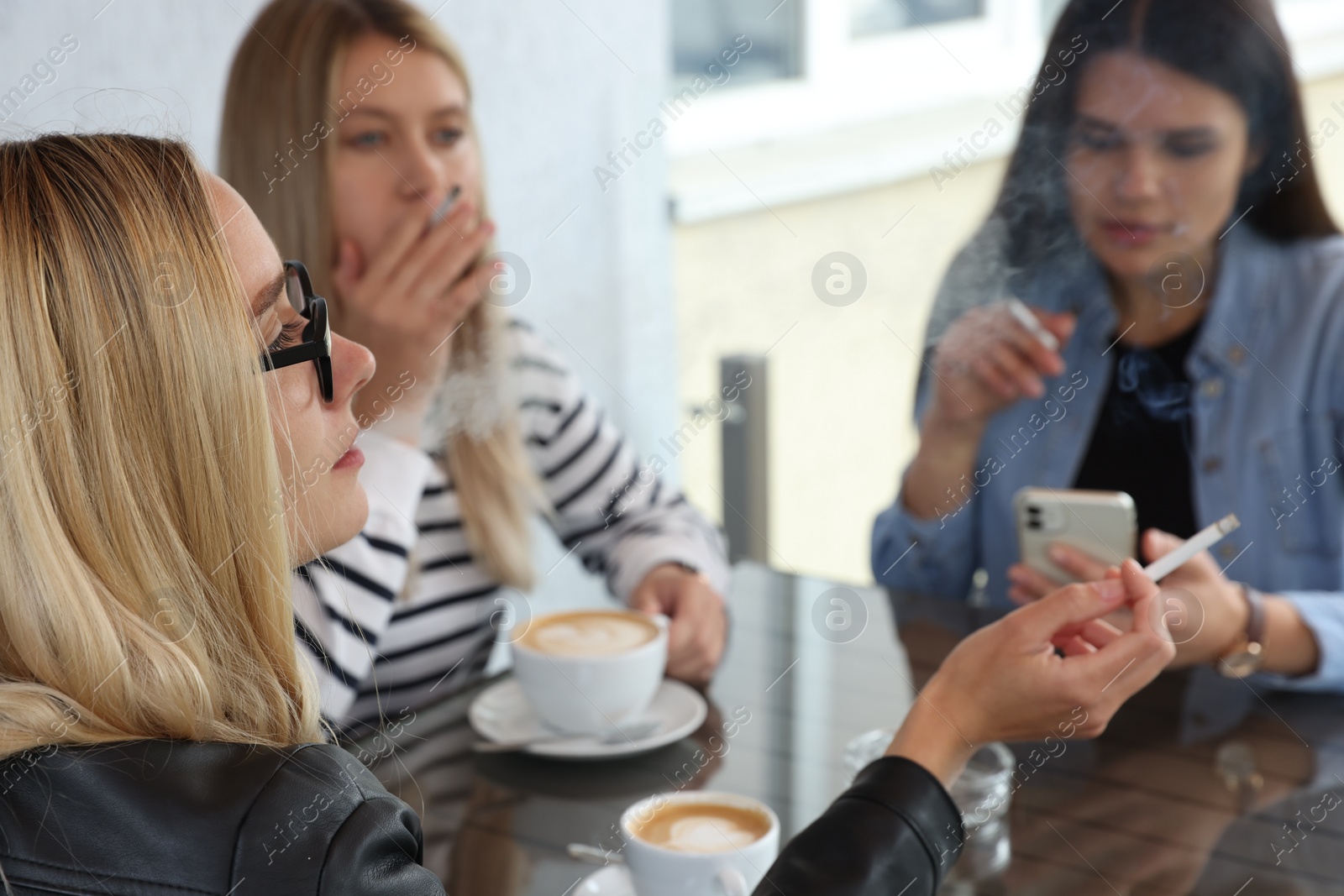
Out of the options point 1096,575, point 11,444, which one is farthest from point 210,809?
point 1096,575

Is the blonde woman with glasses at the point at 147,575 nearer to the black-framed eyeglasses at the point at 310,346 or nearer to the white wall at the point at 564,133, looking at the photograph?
the black-framed eyeglasses at the point at 310,346

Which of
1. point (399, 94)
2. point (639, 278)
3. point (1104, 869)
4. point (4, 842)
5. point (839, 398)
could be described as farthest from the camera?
point (839, 398)

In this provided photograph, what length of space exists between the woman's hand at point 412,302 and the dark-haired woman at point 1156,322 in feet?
1.88

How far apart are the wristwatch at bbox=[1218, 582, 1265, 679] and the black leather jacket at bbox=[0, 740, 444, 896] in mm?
788

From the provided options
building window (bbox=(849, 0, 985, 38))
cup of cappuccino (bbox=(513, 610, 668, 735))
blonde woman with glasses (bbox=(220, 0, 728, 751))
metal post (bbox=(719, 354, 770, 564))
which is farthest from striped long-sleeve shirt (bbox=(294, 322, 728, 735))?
building window (bbox=(849, 0, 985, 38))

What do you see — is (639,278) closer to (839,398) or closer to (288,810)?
(839,398)

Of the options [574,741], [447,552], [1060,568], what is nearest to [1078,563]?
[1060,568]

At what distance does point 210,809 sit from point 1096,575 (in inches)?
32.1

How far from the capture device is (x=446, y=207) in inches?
49.6

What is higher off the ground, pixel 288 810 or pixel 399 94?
pixel 399 94

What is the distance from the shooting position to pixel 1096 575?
1046 millimetres

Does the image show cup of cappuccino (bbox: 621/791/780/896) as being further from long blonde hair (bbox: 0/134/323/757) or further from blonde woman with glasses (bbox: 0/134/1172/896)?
long blonde hair (bbox: 0/134/323/757)

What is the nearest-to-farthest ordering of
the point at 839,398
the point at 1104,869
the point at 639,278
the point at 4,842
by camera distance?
the point at 4,842 < the point at 1104,869 < the point at 639,278 < the point at 839,398

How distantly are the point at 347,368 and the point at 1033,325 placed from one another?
0.85m
